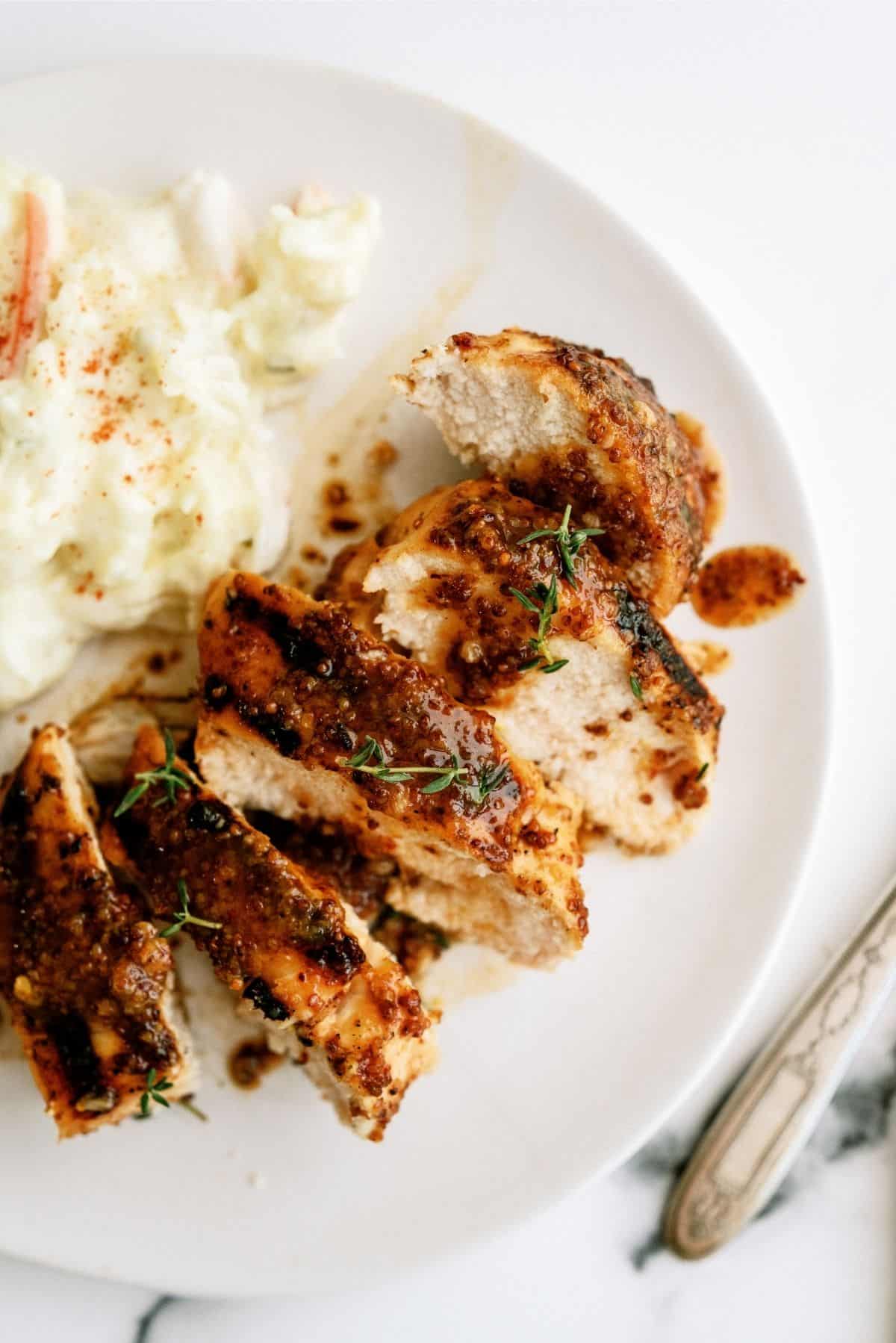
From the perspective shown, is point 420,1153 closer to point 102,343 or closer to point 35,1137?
point 35,1137

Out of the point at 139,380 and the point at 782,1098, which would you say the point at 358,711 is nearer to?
the point at 139,380

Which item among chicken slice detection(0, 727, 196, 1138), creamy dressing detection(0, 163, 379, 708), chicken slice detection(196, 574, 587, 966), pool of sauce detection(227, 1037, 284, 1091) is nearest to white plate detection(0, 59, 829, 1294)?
pool of sauce detection(227, 1037, 284, 1091)

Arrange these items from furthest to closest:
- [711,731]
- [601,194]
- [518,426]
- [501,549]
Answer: [601,194]
[711,731]
[518,426]
[501,549]

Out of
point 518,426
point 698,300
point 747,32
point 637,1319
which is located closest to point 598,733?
point 518,426

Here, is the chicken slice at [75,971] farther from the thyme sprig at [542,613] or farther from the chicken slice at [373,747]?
the thyme sprig at [542,613]

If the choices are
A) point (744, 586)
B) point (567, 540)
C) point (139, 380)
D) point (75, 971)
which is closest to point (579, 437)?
point (567, 540)
